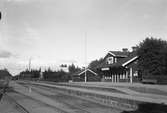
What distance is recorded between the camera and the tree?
32906mm

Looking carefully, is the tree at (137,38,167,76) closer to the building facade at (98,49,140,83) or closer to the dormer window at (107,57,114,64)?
the building facade at (98,49,140,83)

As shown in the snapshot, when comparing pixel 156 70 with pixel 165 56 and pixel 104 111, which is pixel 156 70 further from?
pixel 104 111

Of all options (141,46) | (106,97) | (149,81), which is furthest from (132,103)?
(141,46)

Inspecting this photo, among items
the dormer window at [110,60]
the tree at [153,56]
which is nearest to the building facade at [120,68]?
the dormer window at [110,60]

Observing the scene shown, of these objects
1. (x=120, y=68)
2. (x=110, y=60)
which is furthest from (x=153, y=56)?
(x=110, y=60)

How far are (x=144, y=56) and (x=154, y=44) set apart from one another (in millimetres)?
2386

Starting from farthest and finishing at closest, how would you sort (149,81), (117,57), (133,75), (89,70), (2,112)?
1. (89,70)
2. (117,57)
3. (133,75)
4. (149,81)
5. (2,112)

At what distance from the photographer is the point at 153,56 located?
33969 millimetres

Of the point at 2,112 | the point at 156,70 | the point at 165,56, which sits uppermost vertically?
the point at 165,56

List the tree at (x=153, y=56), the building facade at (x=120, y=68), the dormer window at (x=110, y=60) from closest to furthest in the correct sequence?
the tree at (x=153, y=56), the building facade at (x=120, y=68), the dormer window at (x=110, y=60)

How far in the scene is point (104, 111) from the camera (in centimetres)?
1328

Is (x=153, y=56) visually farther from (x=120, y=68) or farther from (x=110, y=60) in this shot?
(x=110, y=60)

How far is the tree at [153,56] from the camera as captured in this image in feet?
108

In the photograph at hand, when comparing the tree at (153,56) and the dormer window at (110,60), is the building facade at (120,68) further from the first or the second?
the tree at (153,56)
